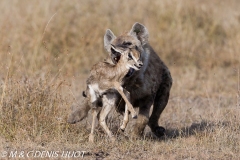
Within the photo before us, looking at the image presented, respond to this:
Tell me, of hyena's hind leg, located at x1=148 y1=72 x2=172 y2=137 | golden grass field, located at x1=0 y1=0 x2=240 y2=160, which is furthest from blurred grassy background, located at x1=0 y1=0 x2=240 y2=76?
hyena's hind leg, located at x1=148 y1=72 x2=172 y2=137

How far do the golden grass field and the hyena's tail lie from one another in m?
0.13

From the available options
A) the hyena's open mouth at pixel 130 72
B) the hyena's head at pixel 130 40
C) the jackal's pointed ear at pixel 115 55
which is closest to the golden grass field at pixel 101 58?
the hyena's head at pixel 130 40

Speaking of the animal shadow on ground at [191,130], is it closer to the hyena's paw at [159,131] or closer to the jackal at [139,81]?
the hyena's paw at [159,131]

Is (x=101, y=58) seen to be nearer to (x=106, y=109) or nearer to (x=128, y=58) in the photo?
(x=106, y=109)

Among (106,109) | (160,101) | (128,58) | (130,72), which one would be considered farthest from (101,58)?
(128,58)

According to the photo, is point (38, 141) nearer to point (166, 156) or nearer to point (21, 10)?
point (166, 156)

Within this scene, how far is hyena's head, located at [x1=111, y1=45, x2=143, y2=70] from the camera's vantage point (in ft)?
18.1

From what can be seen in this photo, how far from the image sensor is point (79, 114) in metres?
6.45

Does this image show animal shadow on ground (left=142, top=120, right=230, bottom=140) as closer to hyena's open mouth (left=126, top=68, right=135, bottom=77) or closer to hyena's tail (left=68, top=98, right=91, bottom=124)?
hyena's tail (left=68, top=98, right=91, bottom=124)

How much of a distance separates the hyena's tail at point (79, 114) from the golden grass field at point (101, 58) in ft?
0.43

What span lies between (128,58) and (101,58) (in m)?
6.15

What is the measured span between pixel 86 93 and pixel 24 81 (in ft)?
3.38

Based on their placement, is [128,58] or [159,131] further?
[159,131]

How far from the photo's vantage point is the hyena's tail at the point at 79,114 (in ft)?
21.0
